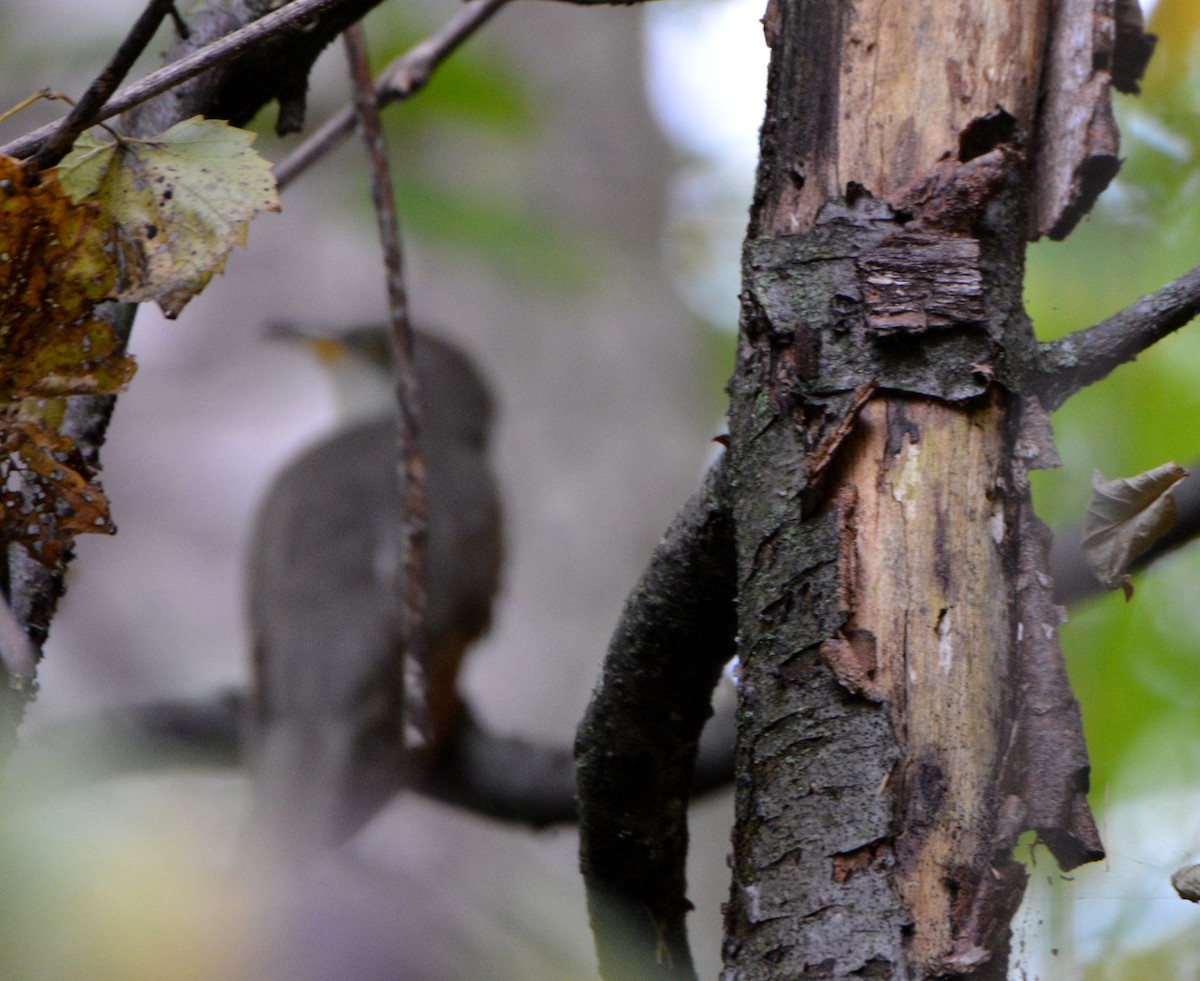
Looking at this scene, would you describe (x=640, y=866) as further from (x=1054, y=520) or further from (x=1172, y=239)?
(x=1172, y=239)

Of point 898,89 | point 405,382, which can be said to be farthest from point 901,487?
point 405,382

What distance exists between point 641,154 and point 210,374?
9.80 feet

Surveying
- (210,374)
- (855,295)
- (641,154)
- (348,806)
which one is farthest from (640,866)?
(210,374)

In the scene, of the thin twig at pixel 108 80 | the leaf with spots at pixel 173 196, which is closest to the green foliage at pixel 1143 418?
the leaf with spots at pixel 173 196

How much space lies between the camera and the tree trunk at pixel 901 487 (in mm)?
1132

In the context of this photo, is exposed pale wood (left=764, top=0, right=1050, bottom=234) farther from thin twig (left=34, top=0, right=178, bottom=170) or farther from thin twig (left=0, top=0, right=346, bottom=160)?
thin twig (left=34, top=0, right=178, bottom=170)

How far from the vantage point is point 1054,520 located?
2857 millimetres

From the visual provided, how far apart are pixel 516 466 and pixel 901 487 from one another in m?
5.42

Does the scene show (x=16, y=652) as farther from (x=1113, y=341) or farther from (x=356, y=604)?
(x=356, y=604)

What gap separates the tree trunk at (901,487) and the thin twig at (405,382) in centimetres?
80

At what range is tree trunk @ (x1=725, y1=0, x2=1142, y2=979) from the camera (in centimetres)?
113

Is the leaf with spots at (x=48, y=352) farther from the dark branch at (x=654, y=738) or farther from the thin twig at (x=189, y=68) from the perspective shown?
the dark branch at (x=654, y=738)

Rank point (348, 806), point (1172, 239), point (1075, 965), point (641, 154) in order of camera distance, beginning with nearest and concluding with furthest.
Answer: point (1075, 965), point (1172, 239), point (348, 806), point (641, 154)

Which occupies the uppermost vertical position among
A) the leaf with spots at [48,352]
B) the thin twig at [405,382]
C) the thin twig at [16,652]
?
the thin twig at [405,382]
